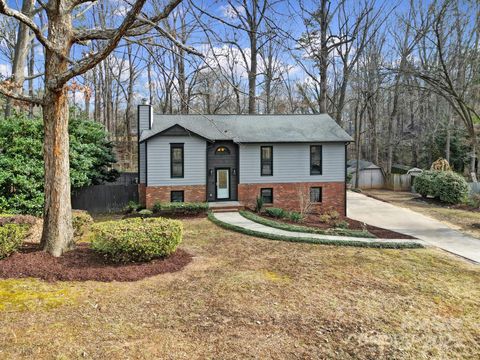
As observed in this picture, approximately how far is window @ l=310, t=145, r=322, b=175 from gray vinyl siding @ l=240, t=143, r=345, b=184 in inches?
7.0

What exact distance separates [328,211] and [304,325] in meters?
13.1

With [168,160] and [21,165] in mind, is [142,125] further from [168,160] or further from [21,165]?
[21,165]

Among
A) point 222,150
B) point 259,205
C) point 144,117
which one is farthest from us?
point 222,150

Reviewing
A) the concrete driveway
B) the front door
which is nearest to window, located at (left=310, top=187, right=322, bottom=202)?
the concrete driveway

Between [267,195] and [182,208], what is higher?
[267,195]

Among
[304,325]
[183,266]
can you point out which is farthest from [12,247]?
[304,325]

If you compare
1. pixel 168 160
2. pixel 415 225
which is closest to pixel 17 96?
pixel 168 160

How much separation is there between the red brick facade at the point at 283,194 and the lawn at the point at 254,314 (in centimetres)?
874

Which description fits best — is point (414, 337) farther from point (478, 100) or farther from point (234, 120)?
point (478, 100)

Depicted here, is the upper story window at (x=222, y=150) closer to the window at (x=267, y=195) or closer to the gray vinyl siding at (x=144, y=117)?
the window at (x=267, y=195)

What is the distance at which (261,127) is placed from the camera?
60.2 ft

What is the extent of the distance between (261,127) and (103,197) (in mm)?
9515

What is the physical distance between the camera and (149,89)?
32.7 metres

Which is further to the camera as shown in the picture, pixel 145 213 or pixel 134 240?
pixel 145 213
